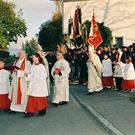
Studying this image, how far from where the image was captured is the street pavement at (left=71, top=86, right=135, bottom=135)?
483 inches

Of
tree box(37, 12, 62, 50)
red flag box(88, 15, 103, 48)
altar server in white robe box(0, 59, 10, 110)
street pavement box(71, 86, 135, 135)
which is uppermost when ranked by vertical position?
tree box(37, 12, 62, 50)

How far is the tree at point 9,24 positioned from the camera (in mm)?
85088

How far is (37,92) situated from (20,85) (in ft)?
4.27

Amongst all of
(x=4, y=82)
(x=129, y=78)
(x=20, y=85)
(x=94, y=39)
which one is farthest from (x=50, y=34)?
(x=20, y=85)

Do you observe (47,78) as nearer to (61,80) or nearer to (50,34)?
(61,80)

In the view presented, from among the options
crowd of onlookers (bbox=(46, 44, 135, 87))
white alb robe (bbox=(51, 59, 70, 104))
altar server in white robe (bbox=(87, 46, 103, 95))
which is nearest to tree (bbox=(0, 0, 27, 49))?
crowd of onlookers (bbox=(46, 44, 135, 87))

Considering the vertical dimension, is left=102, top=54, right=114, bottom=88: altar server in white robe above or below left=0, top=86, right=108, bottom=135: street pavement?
above

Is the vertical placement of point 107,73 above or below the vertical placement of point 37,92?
above

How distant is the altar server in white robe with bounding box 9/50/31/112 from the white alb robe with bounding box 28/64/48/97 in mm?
708

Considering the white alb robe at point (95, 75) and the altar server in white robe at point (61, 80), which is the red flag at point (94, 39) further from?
the altar server in white robe at point (61, 80)

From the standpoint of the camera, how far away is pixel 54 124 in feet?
43.7

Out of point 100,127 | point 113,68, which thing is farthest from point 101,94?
point 100,127

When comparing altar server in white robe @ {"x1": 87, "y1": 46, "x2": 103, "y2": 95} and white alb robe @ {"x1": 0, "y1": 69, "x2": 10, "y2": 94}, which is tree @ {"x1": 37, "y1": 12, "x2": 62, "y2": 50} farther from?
white alb robe @ {"x1": 0, "y1": 69, "x2": 10, "y2": 94}

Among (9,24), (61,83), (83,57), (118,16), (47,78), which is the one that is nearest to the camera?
→ (61,83)
